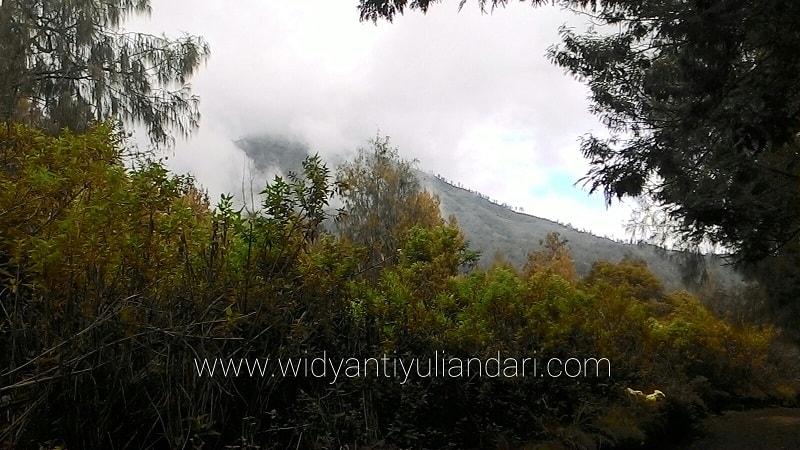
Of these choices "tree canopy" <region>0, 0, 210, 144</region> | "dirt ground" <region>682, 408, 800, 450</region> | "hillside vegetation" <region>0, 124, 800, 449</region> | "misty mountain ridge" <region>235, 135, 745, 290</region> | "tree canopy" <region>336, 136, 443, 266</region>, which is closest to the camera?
"hillside vegetation" <region>0, 124, 800, 449</region>

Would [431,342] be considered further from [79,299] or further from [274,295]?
[79,299]

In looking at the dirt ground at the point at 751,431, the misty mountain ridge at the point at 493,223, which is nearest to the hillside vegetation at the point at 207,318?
the dirt ground at the point at 751,431

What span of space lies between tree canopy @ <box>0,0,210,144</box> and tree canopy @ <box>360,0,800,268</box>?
4644 mm

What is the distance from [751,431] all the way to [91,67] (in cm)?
1181

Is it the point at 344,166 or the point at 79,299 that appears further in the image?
the point at 344,166

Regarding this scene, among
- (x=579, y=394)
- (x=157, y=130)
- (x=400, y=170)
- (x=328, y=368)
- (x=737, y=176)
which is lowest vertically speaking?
(x=579, y=394)

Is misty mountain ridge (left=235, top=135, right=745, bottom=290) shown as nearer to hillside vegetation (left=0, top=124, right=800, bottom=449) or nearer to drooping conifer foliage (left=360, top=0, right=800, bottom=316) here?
drooping conifer foliage (left=360, top=0, right=800, bottom=316)

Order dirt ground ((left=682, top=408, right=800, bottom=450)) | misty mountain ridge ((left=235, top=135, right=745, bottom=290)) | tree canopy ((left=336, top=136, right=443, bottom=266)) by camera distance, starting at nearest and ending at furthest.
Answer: dirt ground ((left=682, top=408, right=800, bottom=450)), tree canopy ((left=336, top=136, right=443, bottom=266)), misty mountain ridge ((left=235, top=135, right=745, bottom=290))

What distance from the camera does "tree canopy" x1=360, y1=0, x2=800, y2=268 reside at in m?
3.66

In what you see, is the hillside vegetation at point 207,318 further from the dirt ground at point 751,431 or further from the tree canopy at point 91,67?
the dirt ground at point 751,431

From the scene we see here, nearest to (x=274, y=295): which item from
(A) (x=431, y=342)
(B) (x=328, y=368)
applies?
(B) (x=328, y=368)

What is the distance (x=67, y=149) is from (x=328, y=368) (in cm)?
221

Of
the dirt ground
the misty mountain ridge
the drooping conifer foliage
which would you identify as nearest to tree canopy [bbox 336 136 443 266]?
the dirt ground

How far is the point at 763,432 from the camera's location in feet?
36.8
